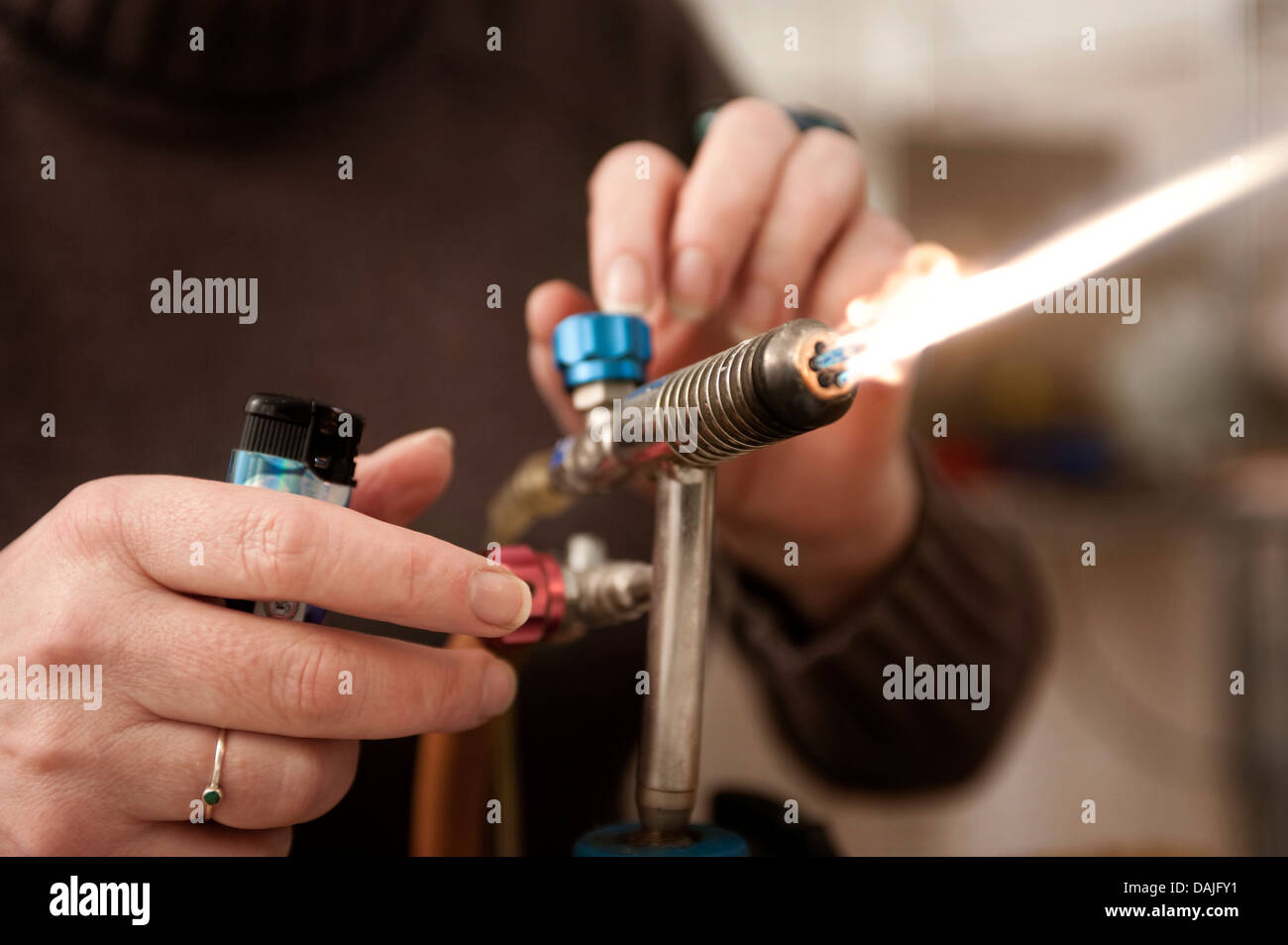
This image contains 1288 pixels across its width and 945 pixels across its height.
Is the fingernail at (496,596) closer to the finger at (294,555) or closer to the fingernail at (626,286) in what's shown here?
the finger at (294,555)

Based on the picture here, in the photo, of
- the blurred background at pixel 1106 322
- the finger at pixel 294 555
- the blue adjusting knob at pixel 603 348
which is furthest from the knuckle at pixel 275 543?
the blurred background at pixel 1106 322

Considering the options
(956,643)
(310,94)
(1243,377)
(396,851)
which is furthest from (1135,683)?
(310,94)

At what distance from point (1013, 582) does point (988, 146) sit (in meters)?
0.73

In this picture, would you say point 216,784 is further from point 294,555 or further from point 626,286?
point 626,286

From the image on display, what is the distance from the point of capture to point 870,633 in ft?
1.68

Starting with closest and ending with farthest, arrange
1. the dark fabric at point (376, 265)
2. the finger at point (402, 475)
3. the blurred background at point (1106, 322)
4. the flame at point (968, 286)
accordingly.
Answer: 1. the flame at point (968, 286)
2. the finger at point (402, 475)
3. the dark fabric at point (376, 265)
4. the blurred background at point (1106, 322)

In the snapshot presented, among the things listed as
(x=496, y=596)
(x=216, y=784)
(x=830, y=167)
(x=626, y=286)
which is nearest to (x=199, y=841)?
(x=216, y=784)

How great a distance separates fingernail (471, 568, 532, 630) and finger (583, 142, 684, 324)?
0.43ft

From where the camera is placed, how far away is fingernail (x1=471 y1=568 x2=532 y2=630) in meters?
0.24

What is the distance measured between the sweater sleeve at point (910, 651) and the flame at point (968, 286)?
218 mm

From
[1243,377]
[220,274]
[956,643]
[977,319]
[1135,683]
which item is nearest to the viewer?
[977,319]

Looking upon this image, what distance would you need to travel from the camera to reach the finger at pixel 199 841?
10.1 inches

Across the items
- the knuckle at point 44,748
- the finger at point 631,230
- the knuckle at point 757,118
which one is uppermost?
the knuckle at point 757,118
